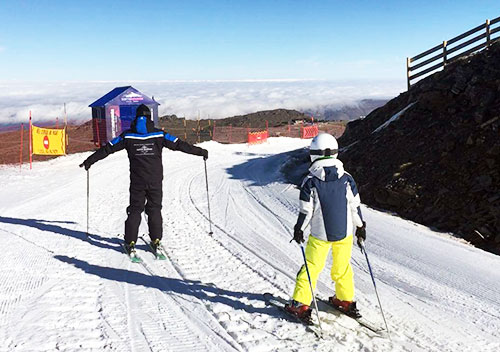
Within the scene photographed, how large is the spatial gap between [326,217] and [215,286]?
1847 millimetres

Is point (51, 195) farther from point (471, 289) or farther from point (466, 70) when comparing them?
point (466, 70)

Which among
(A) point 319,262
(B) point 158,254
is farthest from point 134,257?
(A) point 319,262

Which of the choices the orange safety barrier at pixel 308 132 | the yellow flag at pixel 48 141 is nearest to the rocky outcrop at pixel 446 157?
the yellow flag at pixel 48 141

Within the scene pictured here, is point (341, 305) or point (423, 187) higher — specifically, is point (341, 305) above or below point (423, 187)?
below

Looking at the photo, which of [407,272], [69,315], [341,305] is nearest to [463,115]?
[407,272]

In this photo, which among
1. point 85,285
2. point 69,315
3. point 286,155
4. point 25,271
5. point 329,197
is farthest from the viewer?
point 286,155

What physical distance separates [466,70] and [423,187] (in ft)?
15.8

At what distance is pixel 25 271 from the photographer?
5.44 m

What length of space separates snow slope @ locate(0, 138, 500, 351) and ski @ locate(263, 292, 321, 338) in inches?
2.9

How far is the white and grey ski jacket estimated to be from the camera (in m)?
3.86

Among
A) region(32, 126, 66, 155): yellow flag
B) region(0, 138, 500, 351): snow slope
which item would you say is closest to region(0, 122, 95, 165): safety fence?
region(32, 126, 66, 155): yellow flag

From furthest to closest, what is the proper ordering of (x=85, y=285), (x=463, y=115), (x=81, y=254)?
(x=463, y=115), (x=81, y=254), (x=85, y=285)

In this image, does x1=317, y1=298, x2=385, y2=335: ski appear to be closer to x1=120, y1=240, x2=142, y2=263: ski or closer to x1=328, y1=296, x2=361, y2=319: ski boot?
x1=328, y1=296, x2=361, y2=319: ski boot

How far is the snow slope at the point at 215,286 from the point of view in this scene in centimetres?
376
